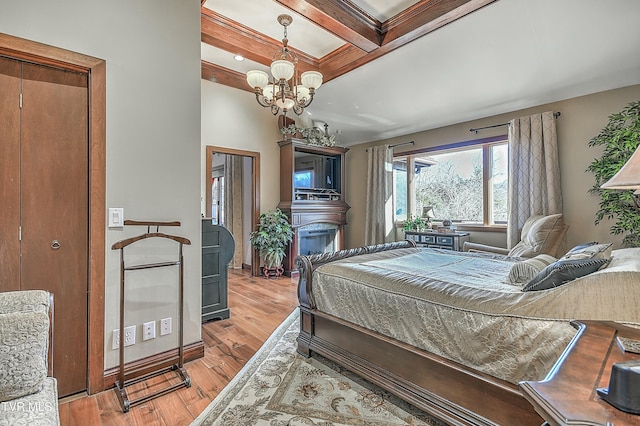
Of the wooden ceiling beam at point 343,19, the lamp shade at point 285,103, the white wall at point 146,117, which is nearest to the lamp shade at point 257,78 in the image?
the lamp shade at point 285,103

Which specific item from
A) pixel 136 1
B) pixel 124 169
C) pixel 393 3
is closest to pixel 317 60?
pixel 393 3

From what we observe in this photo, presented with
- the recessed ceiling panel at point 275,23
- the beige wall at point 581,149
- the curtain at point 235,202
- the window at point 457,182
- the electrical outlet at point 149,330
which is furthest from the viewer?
the curtain at point 235,202

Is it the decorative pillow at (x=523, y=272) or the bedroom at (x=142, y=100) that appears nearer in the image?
the decorative pillow at (x=523, y=272)

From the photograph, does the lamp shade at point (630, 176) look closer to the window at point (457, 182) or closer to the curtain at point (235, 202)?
the window at point (457, 182)

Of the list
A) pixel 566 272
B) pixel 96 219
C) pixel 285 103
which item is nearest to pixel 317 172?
pixel 285 103

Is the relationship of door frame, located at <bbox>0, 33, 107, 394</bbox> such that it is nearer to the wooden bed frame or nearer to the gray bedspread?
the wooden bed frame

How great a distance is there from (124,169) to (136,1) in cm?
118

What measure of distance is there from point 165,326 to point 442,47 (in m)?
3.96

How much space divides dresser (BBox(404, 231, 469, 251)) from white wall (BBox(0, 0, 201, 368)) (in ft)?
12.2

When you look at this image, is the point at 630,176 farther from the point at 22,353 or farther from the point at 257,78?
Answer: the point at 257,78

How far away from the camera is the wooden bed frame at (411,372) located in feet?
4.72

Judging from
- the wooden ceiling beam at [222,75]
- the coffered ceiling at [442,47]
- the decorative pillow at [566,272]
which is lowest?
the decorative pillow at [566,272]

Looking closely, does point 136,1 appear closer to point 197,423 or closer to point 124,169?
point 124,169

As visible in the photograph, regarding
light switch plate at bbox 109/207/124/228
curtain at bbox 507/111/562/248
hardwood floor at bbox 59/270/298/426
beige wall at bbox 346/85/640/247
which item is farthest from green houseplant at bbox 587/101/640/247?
light switch plate at bbox 109/207/124/228
